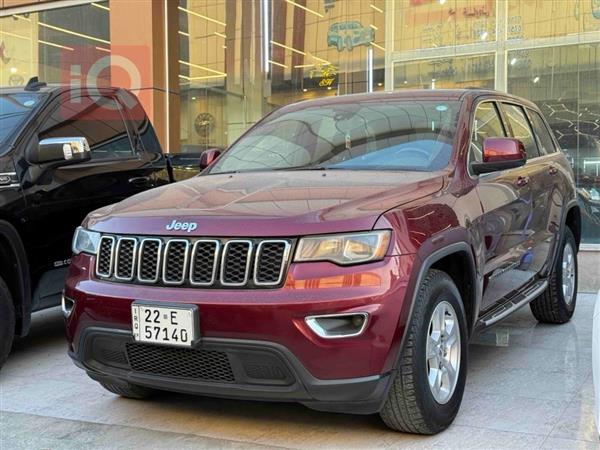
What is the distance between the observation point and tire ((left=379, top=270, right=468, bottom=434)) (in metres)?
3.12

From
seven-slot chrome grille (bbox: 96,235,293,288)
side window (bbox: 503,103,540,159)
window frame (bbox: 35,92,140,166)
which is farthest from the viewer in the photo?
window frame (bbox: 35,92,140,166)

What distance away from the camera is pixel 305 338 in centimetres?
294

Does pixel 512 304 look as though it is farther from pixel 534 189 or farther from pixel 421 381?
pixel 421 381

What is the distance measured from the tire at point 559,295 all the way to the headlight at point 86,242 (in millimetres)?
3392

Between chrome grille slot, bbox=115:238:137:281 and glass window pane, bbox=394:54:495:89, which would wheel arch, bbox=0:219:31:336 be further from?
glass window pane, bbox=394:54:495:89

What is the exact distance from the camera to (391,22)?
35.1 ft

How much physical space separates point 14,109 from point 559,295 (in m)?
4.33

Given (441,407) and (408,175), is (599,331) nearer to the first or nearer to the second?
(441,407)

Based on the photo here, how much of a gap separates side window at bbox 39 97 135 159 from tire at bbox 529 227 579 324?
3519 millimetres

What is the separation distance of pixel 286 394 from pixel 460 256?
Answer: 1216mm

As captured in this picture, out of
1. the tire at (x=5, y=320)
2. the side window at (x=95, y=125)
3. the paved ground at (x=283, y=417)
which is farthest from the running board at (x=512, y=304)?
the side window at (x=95, y=125)

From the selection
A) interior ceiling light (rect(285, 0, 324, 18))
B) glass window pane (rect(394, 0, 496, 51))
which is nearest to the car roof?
glass window pane (rect(394, 0, 496, 51))

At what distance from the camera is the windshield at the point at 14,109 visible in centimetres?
484

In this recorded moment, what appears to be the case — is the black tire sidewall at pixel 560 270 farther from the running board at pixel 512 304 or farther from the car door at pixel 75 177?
the car door at pixel 75 177
